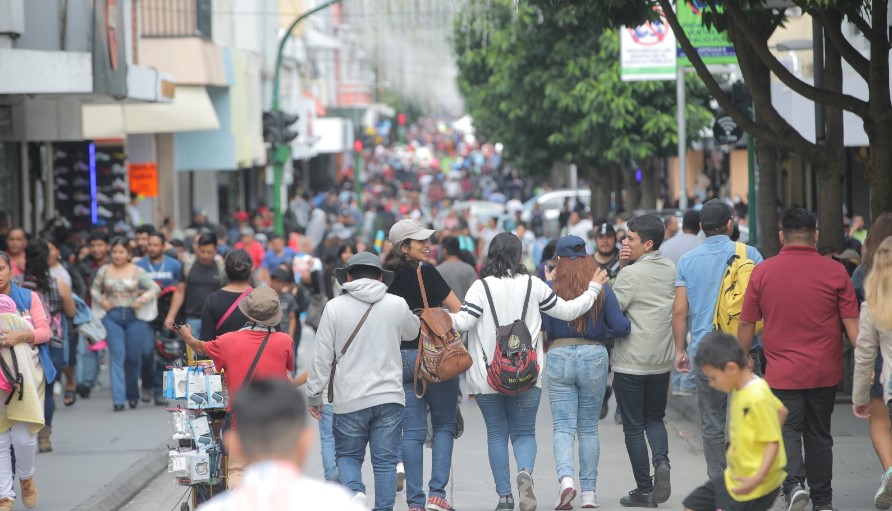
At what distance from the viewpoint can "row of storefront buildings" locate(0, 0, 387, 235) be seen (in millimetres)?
15836

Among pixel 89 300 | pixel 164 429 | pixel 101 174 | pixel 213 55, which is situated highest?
pixel 213 55

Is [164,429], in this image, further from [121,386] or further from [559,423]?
[559,423]

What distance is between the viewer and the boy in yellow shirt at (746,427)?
590 cm

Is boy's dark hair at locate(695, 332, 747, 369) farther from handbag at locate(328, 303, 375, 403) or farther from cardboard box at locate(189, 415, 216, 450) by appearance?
cardboard box at locate(189, 415, 216, 450)

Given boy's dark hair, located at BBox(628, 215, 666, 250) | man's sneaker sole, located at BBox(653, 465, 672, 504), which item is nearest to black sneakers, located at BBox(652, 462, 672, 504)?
man's sneaker sole, located at BBox(653, 465, 672, 504)

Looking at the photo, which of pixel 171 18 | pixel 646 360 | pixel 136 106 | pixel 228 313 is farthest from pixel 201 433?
pixel 171 18

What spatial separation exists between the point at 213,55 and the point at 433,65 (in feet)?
92.3

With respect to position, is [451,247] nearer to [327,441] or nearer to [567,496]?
[327,441]

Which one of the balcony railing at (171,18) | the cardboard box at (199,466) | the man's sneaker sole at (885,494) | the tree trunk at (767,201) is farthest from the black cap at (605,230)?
the balcony railing at (171,18)

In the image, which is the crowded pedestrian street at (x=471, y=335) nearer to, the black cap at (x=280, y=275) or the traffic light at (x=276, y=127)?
the black cap at (x=280, y=275)

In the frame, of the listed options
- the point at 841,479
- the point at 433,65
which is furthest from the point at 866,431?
the point at 433,65

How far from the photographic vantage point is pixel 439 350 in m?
8.49

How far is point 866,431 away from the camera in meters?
11.4

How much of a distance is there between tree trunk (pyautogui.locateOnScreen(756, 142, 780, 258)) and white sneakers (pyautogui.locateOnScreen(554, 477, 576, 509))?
640cm
